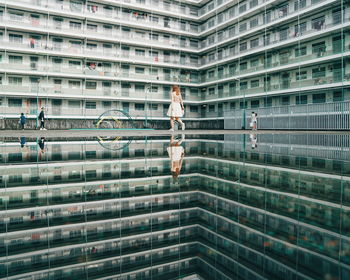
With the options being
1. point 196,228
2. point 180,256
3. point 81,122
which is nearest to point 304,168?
point 196,228

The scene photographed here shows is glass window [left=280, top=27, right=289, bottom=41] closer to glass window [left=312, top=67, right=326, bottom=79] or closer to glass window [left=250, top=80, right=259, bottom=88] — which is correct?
glass window [left=312, top=67, right=326, bottom=79]

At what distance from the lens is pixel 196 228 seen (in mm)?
1757

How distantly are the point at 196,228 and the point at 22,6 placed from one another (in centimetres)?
3437

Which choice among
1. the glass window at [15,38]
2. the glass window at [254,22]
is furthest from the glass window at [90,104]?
the glass window at [254,22]

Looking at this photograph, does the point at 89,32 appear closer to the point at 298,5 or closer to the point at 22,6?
the point at 22,6

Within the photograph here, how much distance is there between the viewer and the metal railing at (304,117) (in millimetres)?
22016

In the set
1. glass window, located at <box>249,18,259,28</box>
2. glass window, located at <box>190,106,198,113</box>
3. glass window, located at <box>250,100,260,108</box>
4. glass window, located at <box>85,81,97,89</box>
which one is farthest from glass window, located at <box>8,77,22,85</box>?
glass window, located at <box>249,18,259,28</box>

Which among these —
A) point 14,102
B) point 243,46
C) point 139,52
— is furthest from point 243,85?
point 14,102

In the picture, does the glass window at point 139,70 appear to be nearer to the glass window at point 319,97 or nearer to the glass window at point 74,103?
the glass window at point 74,103

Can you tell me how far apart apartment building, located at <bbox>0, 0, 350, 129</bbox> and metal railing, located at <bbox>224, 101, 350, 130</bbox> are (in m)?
0.38

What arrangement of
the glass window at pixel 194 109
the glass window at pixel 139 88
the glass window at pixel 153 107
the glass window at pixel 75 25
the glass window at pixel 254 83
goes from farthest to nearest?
the glass window at pixel 194 109 < the glass window at pixel 153 107 < the glass window at pixel 139 88 < the glass window at pixel 254 83 < the glass window at pixel 75 25

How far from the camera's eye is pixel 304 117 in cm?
2500

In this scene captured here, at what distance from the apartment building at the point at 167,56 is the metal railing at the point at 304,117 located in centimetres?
38

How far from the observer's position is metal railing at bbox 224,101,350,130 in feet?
72.2
